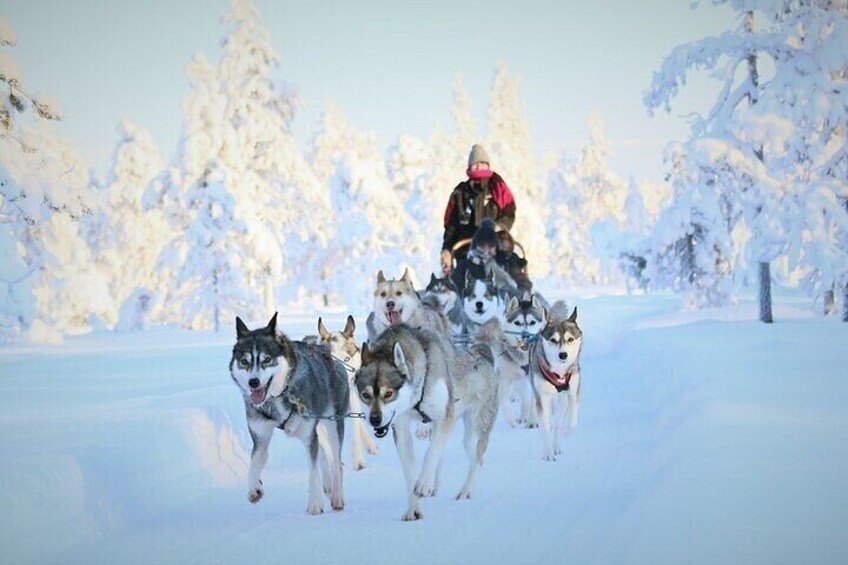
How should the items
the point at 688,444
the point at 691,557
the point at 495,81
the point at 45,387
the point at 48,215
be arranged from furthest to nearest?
1. the point at 495,81
2. the point at 45,387
3. the point at 48,215
4. the point at 688,444
5. the point at 691,557

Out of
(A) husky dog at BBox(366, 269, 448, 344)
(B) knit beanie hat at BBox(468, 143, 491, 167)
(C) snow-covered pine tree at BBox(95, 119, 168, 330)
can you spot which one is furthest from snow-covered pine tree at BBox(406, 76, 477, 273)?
(A) husky dog at BBox(366, 269, 448, 344)

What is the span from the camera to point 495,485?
753 cm

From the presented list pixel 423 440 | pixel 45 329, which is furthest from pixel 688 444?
pixel 45 329

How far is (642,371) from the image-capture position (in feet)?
50.6

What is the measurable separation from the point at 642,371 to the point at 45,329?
19494 millimetres

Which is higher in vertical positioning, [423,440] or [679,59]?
[679,59]

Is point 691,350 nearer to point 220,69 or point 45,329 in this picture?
point 45,329

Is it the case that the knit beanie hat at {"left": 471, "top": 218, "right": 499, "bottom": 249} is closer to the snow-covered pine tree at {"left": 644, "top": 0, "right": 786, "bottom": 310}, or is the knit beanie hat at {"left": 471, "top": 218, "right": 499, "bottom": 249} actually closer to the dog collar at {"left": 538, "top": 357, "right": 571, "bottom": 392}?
the dog collar at {"left": 538, "top": 357, "right": 571, "bottom": 392}

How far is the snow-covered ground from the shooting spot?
5379 mm

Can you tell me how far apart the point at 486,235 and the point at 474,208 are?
1.28 metres

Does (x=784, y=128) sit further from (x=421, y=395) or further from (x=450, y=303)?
(x=421, y=395)

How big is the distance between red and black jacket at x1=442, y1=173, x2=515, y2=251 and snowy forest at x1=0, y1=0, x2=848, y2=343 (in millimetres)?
5914

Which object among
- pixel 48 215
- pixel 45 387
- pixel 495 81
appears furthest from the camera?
pixel 495 81

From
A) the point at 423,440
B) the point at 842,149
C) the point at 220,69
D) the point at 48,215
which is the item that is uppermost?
the point at 220,69
